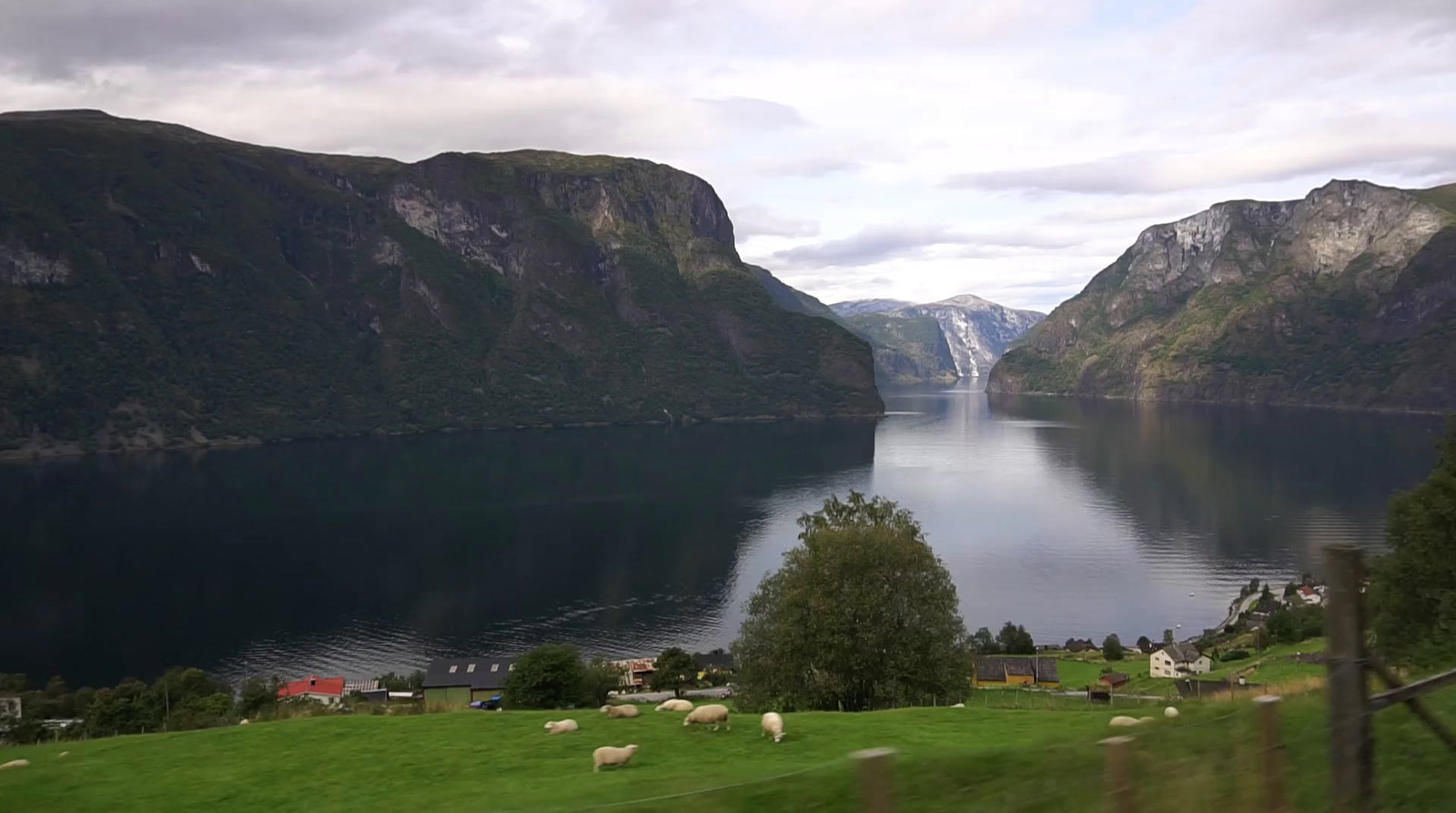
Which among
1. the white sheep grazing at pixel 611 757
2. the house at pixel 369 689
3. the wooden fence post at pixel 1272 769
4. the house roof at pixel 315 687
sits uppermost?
the wooden fence post at pixel 1272 769

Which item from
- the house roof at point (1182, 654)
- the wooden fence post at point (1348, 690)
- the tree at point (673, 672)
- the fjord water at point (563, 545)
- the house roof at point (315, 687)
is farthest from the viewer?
the fjord water at point (563, 545)

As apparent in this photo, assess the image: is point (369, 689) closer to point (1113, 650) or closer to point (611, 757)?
point (1113, 650)

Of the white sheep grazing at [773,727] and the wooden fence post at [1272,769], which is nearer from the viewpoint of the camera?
the wooden fence post at [1272,769]

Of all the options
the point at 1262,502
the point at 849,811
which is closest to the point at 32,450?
the point at 1262,502

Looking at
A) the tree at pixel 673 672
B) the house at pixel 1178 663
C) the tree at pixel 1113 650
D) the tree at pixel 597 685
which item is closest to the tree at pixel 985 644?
→ the tree at pixel 1113 650

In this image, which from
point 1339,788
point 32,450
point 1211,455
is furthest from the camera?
point 32,450

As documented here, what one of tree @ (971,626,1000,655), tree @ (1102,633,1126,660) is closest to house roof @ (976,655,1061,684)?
tree @ (971,626,1000,655)

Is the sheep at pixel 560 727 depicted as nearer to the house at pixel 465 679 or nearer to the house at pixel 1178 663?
the house at pixel 465 679

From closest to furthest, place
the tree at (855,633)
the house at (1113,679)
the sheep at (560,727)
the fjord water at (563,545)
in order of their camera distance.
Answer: the sheep at (560,727) < the tree at (855,633) < the house at (1113,679) < the fjord water at (563,545)

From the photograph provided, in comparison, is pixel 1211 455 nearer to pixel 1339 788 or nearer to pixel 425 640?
pixel 425 640
